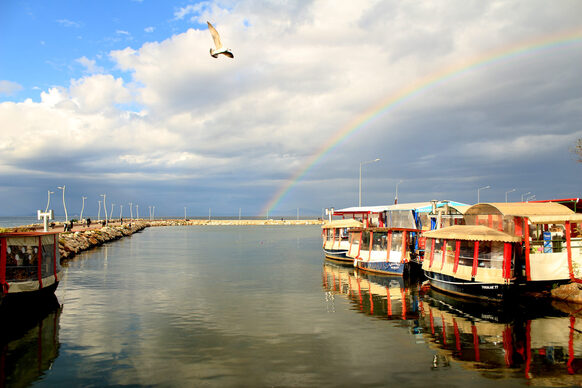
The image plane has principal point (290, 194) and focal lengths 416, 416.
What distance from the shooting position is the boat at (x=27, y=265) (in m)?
21.3

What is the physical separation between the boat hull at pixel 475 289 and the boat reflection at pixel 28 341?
21261 millimetres

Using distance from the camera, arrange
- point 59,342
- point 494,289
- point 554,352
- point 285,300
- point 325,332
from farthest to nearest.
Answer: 1. point 285,300
2. point 494,289
3. point 325,332
4. point 59,342
5. point 554,352

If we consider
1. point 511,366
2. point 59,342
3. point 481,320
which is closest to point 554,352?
point 511,366

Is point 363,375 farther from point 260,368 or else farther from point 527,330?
point 527,330

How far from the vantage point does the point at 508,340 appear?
17312 millimetres

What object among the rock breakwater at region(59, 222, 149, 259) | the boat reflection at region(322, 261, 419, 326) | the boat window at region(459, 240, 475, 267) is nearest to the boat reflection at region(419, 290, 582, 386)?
the boat reflection at region(322, 261, 419, 326)

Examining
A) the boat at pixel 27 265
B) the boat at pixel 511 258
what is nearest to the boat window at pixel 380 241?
the boat at pixel 511 258

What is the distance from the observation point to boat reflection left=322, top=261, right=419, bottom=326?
23062 millimetres

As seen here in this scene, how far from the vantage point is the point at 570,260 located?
23578 mm

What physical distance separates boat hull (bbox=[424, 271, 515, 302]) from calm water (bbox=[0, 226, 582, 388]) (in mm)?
1119

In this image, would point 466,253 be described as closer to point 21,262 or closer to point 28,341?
point 28,341

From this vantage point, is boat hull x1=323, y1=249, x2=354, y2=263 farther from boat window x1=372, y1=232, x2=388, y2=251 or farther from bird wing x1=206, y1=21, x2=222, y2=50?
bird wing x1=206, y1=21, x2=222, y2=50

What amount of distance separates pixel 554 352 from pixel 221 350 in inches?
496

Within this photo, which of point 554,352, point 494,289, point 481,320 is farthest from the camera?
point 494,289
